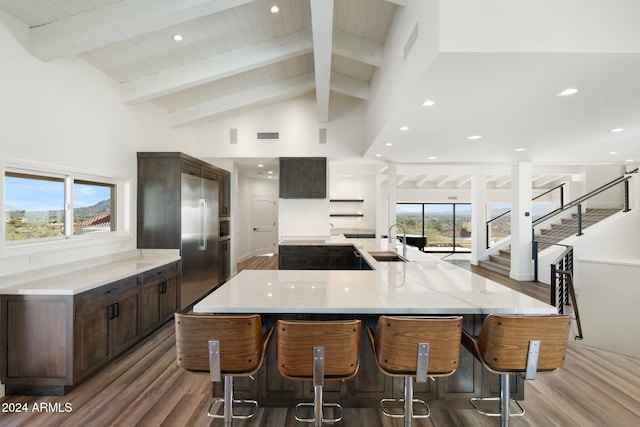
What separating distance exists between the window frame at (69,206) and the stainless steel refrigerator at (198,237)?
0.70m

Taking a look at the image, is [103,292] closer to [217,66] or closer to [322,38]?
[217,66]

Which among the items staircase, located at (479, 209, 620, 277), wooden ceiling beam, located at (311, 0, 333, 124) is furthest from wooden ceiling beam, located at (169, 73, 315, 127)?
staircase, located at (479, 209, 620, 277)

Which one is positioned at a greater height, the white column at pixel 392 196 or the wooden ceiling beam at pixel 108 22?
the wooden ceiling beam at pixel 108 22

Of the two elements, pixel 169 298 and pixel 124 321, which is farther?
pixel 169 298

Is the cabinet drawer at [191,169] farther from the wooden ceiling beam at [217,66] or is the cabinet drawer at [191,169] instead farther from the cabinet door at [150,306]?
the cabinet door at [150,306]

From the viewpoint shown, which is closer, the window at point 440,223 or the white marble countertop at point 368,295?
the white marble countertop at point 368,295

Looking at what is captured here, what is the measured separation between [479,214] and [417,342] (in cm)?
743

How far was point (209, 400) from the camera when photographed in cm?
229

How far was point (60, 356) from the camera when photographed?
2.35 m

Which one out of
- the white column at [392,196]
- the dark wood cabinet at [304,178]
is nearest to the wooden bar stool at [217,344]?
the dark wood cabinet at [304,178]

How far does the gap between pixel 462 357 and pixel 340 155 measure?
438 centimetres

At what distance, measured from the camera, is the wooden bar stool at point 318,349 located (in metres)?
1.61

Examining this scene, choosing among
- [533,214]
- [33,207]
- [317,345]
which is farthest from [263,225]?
[533,214]

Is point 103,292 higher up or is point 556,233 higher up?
point 556,233
